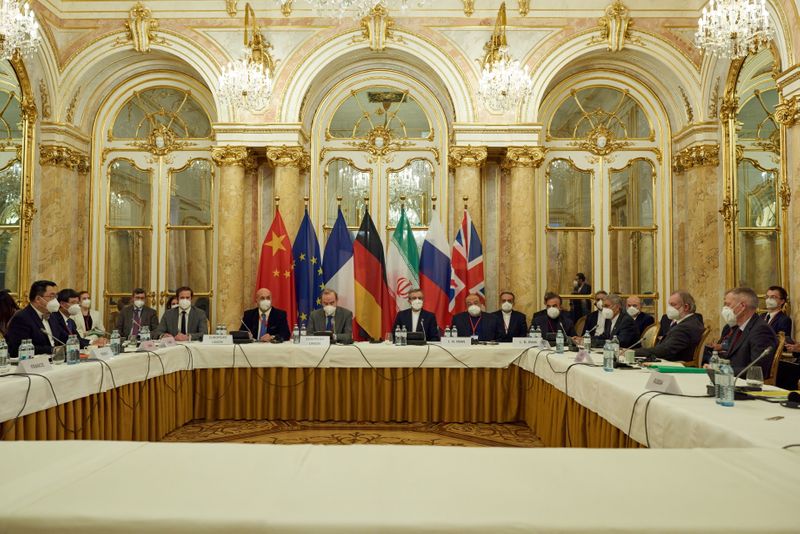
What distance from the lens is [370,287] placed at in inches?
328

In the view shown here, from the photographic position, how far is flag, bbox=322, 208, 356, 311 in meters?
8.29

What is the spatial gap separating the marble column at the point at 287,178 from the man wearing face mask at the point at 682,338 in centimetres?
534

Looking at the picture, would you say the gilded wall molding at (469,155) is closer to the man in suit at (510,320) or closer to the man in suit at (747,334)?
the man in suit at (510,320)

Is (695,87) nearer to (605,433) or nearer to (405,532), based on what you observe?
(605,433)

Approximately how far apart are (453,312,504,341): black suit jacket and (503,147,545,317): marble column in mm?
1214

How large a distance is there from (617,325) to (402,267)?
294 cm

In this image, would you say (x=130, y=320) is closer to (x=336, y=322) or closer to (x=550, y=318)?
(x=336, y=322)

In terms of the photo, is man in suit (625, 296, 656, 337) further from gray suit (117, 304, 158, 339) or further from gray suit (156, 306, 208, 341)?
gray suit (117, 304, 158, 339)

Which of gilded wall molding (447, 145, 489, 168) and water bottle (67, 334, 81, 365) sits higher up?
gilded wall molding (447, 145, 489, 168)

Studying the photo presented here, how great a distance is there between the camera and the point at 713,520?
4.95ft

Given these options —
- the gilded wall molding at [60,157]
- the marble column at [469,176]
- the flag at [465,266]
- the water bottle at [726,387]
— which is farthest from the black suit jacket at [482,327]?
the gilded wall molding at [60,157]

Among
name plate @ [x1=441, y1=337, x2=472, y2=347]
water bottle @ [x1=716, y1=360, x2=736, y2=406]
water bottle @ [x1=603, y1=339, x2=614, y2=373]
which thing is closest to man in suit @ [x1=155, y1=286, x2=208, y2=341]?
name plate @ [x1=441, y1=337, x2=472, y2=347]

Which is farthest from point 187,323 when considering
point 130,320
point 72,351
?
point 72,351

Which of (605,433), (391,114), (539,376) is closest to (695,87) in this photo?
(391,114)
